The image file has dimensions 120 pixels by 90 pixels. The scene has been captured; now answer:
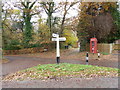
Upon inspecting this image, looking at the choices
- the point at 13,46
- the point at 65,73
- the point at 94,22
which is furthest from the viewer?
the point at 13,46

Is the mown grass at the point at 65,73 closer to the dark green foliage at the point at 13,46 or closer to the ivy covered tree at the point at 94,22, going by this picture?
the ivy covered tree at the point at 94,22

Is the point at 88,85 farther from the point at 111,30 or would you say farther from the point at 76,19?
the point at 111,30

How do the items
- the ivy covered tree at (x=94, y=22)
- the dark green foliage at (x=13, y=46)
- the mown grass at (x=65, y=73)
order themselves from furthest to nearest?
the dark green foliage at (x=13, y=46) < the ivy covered tree at (x=94, y=22) < the mown grass at (x=65, y=73)

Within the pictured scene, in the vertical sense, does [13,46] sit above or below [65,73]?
above

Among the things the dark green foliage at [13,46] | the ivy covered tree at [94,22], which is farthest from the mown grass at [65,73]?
the dark green foliage at [13,46]

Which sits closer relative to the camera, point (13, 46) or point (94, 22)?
point (94, 22)

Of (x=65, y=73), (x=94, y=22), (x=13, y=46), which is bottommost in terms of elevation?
(x=65, y=73)

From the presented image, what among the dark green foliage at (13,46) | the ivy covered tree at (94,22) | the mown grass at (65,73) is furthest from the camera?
the dark green foliage at (13,46)

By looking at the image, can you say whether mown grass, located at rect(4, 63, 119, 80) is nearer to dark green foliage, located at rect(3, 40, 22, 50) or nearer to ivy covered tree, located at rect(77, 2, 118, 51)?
ivy covered tree, located at rect(77, 2, 118, 51)

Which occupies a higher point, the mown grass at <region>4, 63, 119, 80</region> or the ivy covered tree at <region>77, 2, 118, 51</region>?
the ivy covered tree at <region>77, 2, 118, 51</region>

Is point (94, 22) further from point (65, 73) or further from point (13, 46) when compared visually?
point (13, 46)

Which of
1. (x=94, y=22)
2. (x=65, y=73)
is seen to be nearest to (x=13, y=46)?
(x=94, y=22)

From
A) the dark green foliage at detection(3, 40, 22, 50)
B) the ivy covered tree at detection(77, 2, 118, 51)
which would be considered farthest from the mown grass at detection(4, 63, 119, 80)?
the dark green foliage at detection(3, 40, 22, 50)

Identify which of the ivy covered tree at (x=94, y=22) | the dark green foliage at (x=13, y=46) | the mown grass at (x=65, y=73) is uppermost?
the ivy covered tree at (x=94, y=22)
